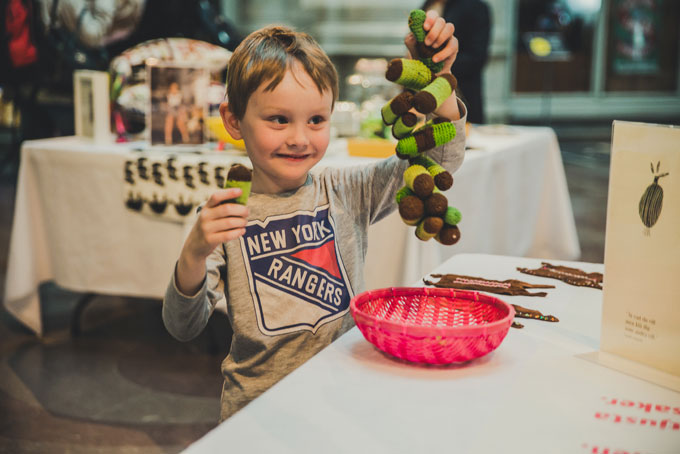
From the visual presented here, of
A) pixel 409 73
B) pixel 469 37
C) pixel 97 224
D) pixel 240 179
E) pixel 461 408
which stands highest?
pixel 469 37

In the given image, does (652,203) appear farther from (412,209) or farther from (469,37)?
(469,37)

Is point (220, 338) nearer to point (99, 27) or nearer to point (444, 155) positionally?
point (444, 155)

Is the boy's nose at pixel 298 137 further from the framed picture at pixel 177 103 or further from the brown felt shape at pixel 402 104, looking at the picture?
the framed picture at pixel 177 103

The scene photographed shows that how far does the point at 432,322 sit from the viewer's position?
0.95 metres

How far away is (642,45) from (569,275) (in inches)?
395

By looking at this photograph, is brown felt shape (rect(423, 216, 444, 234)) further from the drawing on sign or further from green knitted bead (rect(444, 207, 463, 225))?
the drawing on sign

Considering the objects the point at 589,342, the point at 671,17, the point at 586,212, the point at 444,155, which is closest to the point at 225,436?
the point at 589,342

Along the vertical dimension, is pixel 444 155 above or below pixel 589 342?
above

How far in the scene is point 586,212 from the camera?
5301 millimetres

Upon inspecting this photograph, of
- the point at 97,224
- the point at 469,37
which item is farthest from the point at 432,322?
the point at 469,37

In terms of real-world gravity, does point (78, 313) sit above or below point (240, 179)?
below

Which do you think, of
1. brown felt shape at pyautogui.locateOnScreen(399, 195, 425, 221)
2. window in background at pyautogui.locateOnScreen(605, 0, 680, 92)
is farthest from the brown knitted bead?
window in background at pyautogui.locateOnScreen(605, 0, 680, 92)

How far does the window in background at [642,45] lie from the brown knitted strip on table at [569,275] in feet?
31.4

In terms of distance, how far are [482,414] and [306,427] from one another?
18cm
